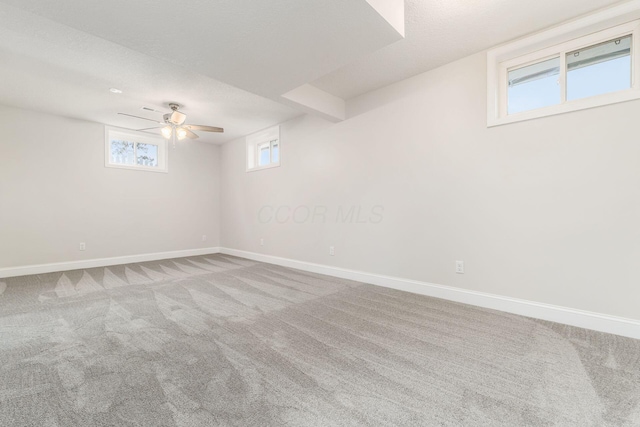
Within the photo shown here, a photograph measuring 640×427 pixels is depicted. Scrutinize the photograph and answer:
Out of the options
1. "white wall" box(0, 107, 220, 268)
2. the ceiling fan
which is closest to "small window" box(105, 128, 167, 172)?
"white wall" box(0, 107, 220, 268)

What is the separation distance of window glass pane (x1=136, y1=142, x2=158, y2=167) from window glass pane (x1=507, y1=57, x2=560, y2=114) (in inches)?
244

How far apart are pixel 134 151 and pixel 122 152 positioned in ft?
0.67

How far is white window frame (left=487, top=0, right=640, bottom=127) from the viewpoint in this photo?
2090mm

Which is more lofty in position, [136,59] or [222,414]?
[136,59]

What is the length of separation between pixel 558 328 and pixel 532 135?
Answer: 1733 mm

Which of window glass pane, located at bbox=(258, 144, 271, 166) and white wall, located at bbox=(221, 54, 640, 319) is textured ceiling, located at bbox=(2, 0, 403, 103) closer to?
white wall, located at bbox=(221, 54, 640, 319)

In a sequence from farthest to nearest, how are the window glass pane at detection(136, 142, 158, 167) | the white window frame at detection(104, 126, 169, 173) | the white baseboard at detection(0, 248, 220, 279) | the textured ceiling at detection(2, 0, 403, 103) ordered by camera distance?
the window glass pane at detection(136, 142, 158, 167) → the white window frame at detection(104, 126, 169, 173) → the white baseboard at detection(0, 248, 220, 279) → the textured ceiling at detection(2, 0, 403, 103)

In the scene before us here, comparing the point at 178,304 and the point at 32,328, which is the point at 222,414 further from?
the point at 32,328

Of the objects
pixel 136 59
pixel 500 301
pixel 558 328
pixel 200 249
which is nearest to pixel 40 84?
pixel 136 59

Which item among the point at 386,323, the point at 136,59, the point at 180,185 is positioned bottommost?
the point at 386,323

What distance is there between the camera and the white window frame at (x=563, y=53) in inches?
82.3

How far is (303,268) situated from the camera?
454 cm

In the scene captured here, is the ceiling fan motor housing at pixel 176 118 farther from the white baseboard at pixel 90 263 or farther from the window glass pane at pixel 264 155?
the white baseboard at pixel 90 263

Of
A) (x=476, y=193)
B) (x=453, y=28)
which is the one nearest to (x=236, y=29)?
(x=453, y=28)
